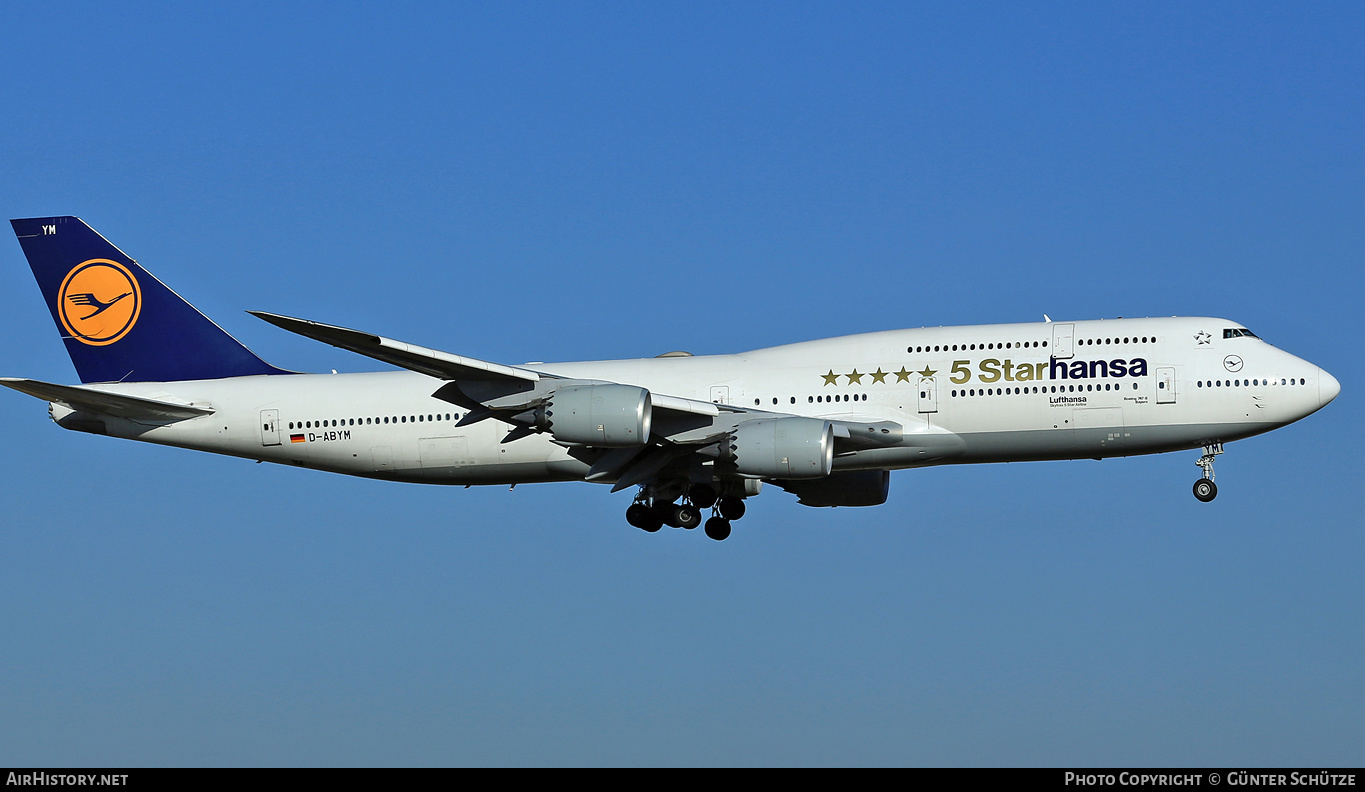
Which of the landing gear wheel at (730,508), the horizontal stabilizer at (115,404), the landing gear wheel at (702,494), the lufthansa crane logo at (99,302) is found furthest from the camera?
the lufthansa crane logo at (99,302)

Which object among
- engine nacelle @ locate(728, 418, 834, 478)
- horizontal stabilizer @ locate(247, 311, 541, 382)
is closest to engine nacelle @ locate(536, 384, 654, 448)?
horizontal stabilizer @ locate(247, 311, 541, 382)

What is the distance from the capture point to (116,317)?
145ft

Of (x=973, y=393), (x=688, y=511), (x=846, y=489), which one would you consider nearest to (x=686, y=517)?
(x=688, y=511)

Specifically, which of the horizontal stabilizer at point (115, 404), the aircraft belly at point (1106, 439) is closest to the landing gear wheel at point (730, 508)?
the aircraft belly at point (1106, 439)

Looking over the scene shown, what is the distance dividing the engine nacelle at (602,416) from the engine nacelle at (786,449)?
7.58 ft

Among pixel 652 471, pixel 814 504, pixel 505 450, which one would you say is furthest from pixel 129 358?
pixel 814 504

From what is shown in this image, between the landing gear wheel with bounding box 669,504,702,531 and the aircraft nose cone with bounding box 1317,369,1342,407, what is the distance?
15234 mm

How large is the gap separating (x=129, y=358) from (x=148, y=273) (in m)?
2.67

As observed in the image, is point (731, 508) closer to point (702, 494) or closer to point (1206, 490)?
point (702, 494)

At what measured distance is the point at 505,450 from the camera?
4028 centimetres

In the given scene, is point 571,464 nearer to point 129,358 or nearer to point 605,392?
point 605,392

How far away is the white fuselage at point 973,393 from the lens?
36406 mm

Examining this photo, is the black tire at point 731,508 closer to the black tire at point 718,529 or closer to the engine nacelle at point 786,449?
the black tire at point 718,529

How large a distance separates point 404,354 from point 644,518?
30.6 feet
